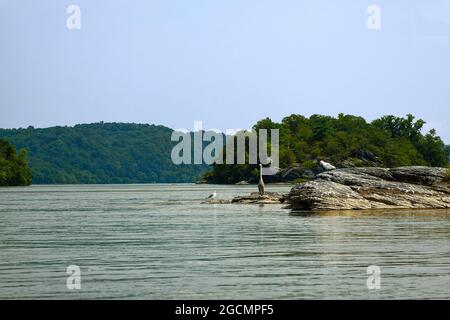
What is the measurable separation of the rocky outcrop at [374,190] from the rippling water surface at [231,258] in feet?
22.4

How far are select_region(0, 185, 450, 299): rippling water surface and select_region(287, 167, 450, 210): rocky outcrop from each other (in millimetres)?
6816

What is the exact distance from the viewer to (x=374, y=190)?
175ft

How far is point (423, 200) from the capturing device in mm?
54062

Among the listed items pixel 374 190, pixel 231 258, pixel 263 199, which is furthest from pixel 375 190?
pixel 231 258

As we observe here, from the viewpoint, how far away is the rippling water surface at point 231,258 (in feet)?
65.0

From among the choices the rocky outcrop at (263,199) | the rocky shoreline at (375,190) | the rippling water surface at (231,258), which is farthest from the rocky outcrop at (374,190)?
the rocky outcrop at (263,199)

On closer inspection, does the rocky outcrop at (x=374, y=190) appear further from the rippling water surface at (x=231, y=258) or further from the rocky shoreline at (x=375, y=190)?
the rippling water surface at (x=231, y=258)

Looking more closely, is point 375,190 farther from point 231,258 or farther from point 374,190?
point 231,258

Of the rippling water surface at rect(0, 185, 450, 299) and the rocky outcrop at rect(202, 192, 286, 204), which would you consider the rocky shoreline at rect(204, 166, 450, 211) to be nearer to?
the rippling water surface at rect(0, 185, 450, 299)

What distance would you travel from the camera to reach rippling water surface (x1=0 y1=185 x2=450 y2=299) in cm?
1980
